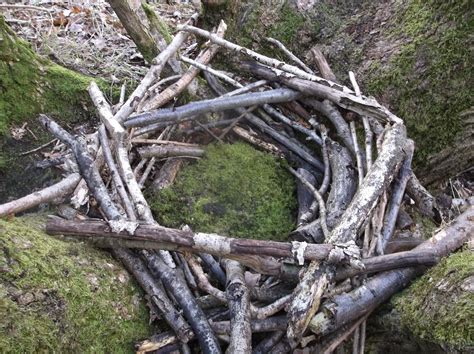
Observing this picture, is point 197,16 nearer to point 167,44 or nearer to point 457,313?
point 167,44

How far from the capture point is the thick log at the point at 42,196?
224 cm

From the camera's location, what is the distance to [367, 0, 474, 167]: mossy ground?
296cm

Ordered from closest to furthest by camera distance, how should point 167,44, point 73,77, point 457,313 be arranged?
point 457,313 → point 73,77 → point 167,44

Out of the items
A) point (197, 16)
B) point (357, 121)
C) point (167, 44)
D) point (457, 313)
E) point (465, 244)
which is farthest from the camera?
point (197, 16)

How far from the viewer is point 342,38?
3463 mm

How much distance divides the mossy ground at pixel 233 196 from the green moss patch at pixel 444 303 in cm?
86

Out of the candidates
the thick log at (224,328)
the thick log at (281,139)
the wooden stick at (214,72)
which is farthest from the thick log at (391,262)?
the wooden stick at (214,72)

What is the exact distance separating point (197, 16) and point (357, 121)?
5.04ft

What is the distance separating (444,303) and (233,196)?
1.36m

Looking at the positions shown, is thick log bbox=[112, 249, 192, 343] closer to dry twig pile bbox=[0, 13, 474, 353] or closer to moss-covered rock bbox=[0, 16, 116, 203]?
dry twig pile bbox=[0, 13, 474, 353]

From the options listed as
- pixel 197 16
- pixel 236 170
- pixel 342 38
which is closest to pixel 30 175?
pixel 236 170

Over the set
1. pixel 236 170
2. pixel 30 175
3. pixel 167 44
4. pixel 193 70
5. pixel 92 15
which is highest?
pixel 92 15

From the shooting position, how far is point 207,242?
2.14 m

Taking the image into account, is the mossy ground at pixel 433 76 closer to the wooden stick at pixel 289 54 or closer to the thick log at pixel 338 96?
the thick log at pixel 338 96
